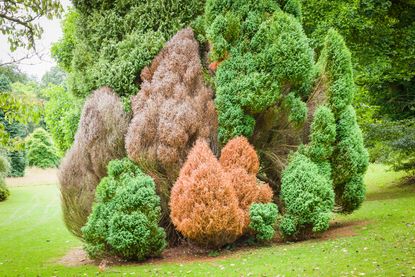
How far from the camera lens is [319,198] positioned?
10281 mm

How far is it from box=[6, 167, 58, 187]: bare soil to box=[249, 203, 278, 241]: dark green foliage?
35.3 m

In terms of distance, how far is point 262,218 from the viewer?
10.2 m

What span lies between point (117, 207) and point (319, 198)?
479cm

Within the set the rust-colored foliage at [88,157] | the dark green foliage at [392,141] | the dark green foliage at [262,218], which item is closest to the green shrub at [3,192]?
the rust-colored foliage at [88,157]

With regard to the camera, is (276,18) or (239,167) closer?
(239,167)

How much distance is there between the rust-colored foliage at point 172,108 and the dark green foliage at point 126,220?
862mm

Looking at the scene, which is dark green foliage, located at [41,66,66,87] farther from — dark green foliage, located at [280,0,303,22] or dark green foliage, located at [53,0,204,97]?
dark green foliage, located at [280,0,303,22]

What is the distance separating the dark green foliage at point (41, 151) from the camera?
161 ft

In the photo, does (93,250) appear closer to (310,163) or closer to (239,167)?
(239,167)

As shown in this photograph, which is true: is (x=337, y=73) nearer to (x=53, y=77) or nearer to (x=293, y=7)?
(x=293, y=7)

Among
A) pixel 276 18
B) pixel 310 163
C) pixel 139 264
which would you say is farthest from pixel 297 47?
pixel 139 264

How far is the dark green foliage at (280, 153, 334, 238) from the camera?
10258mm

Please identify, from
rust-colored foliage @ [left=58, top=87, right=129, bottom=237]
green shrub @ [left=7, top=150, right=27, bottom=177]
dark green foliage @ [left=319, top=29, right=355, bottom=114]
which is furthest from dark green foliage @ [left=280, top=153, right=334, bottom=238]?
green shrub @ [left=7, top=150, right=27, bottom=177]

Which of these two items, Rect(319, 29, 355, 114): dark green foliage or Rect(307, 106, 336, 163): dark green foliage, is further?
Rect(319, 29, 355, 114): dark green foliage
